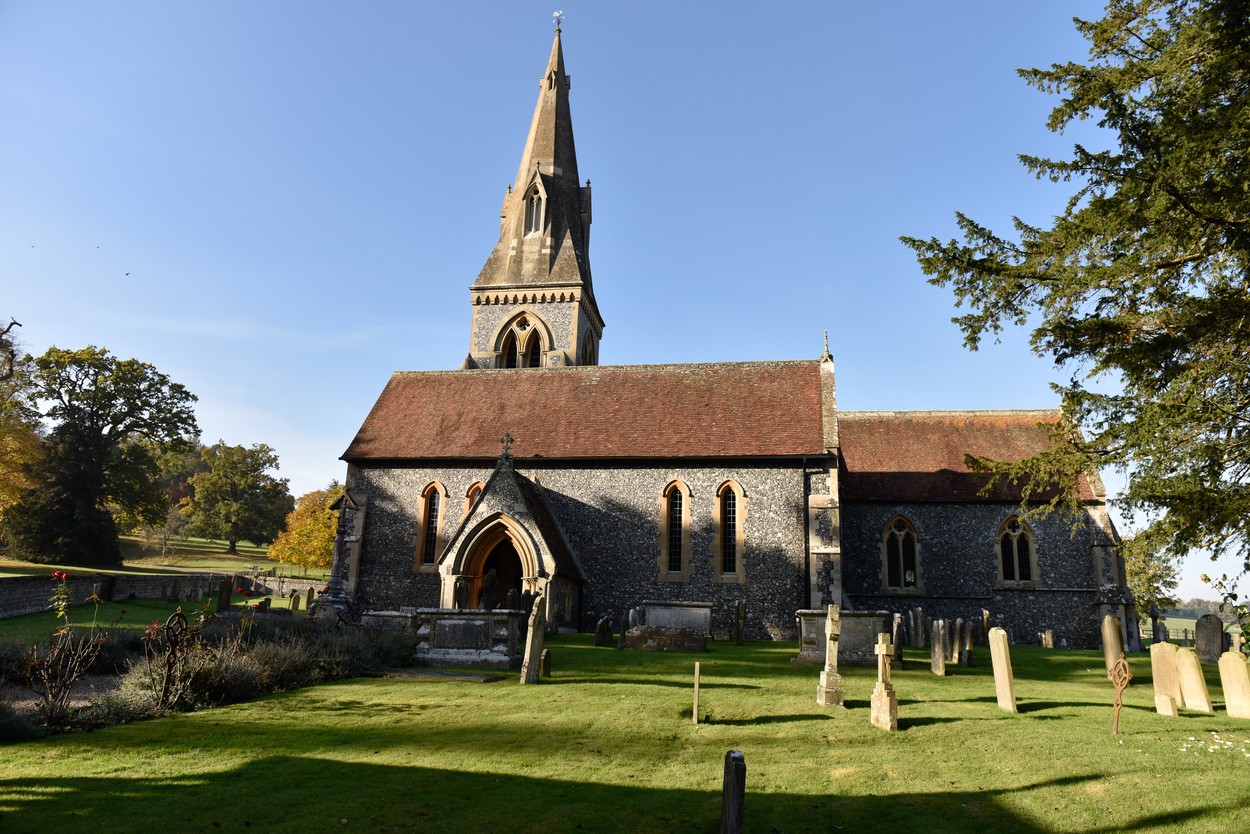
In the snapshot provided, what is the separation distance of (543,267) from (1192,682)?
29.9 meters

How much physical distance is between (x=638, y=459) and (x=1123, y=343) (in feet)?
46.7

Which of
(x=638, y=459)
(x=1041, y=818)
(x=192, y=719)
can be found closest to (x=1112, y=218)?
(x=1041, y=818)

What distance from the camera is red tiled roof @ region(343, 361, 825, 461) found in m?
23.2

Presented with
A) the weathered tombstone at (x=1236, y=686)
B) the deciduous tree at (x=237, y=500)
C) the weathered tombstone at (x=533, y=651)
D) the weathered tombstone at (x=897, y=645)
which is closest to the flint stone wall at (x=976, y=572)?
the weathered tombstone at (x=897, y=645)

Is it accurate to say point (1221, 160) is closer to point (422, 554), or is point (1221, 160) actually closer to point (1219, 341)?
point (1219, 341)

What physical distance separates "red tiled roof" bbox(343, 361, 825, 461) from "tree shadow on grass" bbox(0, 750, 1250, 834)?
15.6 meters

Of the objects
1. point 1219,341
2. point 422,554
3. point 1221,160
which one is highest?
point 1221,160

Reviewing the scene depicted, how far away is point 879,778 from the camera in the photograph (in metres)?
7.47

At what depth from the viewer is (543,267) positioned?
118ft

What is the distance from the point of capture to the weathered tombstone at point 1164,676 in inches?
419

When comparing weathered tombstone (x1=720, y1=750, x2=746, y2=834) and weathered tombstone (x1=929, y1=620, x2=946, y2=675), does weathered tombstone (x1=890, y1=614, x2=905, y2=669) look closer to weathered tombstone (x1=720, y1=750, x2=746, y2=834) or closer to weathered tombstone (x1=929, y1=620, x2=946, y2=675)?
weathered tombstone (x1=929, y1=620, x2=946, y2=675)

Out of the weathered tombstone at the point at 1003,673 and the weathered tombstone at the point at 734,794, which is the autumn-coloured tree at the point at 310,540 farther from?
the weathered tombstone at the point at 734,794

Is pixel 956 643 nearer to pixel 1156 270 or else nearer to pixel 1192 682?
pixel 1192 682

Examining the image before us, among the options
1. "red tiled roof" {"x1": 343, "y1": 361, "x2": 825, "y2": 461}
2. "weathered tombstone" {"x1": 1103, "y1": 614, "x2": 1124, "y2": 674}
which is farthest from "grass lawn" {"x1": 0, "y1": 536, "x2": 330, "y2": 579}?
"weathered tombstone" {"x1": 1103, "y1": 614, "x2": 1124, "y2": 674}
